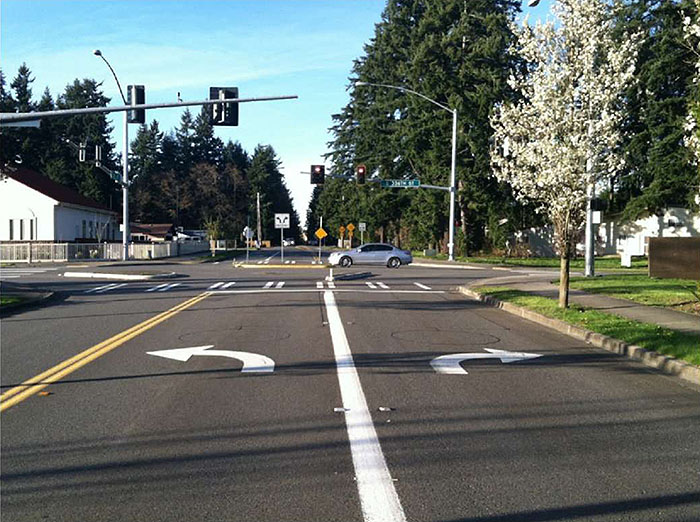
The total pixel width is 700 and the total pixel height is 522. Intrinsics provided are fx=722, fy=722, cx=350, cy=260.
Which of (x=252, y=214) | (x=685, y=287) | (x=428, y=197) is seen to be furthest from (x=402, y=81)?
(x=252, y=214)

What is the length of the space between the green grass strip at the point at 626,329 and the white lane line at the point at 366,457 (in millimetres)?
4888

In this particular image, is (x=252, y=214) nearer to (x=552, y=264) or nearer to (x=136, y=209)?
(x=136, y=209)

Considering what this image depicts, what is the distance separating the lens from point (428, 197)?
55500mm

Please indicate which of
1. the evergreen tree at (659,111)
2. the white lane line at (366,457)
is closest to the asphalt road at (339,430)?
the white lane line at (366,457)

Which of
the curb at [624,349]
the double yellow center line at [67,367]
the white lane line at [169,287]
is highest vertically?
the curb at [624,349]

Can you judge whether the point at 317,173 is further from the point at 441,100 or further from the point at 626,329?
the point at 626,329

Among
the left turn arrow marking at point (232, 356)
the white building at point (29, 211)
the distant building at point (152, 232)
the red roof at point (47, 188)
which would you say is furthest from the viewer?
the distant building at point (152, 232)

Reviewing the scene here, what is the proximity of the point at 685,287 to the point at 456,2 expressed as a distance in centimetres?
3897

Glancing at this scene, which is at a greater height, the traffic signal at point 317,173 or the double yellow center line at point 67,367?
the traffic signal at point 317,173

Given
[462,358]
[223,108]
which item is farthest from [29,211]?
[462,358]

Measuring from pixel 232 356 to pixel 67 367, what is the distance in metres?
2.38

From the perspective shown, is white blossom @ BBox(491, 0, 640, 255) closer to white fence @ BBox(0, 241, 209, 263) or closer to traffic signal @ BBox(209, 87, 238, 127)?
traffic signal @ BBox(209, 87, 238, 127)

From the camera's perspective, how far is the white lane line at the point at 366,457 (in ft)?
16.4

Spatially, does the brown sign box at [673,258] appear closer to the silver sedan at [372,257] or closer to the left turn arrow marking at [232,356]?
the silver sedan at [372,257]
